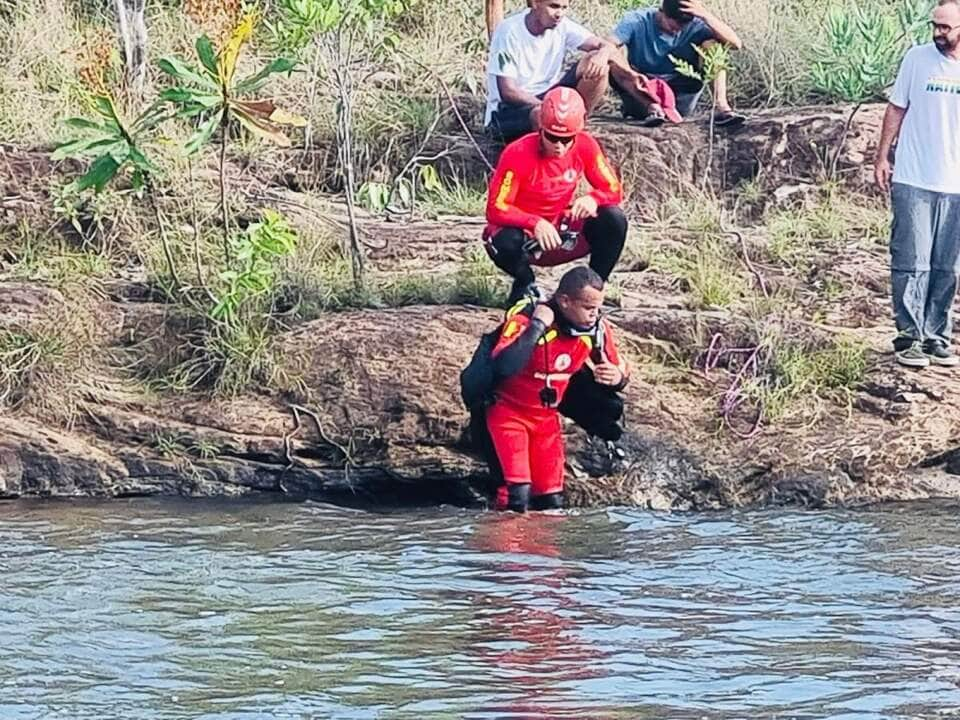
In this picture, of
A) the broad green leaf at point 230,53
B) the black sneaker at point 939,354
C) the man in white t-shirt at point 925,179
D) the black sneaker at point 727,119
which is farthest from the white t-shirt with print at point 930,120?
the broad green leaf at point 230,53

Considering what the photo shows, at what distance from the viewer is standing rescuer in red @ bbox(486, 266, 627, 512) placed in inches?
334

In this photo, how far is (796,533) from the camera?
8.48m

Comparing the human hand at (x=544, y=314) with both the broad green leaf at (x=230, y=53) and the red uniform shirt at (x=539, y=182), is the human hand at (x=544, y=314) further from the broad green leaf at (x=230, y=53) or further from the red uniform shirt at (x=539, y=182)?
the broad green leaf at (x=230, y=53)

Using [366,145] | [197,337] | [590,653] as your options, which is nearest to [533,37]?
[366,145]

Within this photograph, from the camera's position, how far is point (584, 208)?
8.93 m

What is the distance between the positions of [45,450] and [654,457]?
2.84 metres

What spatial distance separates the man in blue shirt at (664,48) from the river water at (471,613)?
326 centimetres

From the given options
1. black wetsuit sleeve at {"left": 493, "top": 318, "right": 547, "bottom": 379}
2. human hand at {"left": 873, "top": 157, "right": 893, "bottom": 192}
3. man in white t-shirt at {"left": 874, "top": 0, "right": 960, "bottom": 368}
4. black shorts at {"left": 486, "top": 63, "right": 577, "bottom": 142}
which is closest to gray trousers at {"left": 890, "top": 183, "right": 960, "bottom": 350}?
man in white t-shirt at {"left": 874, "top": 0, "right": 960, "bottom": 368}

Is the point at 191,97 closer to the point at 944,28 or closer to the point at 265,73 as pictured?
the point at 265,73

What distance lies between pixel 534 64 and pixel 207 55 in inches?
77.2

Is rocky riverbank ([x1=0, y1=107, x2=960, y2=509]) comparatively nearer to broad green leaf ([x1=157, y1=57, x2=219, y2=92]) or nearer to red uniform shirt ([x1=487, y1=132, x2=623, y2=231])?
red uniform shirt ([x1=487, y1=132, x2=623, y2=231])

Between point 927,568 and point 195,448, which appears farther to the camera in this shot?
point 195,448

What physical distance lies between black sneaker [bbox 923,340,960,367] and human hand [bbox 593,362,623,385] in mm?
1747

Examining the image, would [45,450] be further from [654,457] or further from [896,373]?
[896,373]
